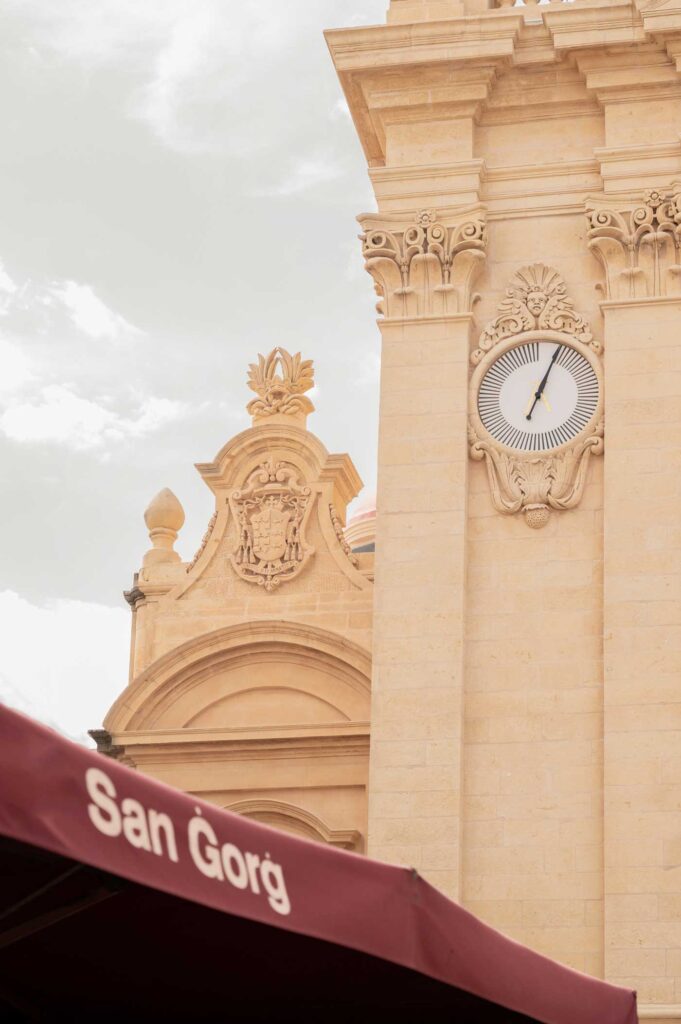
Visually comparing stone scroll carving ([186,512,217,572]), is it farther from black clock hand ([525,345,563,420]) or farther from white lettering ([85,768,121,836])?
white lettering ([85,768,121,836])

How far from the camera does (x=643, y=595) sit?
1691 cm

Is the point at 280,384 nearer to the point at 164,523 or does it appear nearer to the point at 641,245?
the point at 164,523

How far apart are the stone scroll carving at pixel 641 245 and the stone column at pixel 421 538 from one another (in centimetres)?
126

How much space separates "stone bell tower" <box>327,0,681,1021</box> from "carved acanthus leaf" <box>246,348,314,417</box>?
2818 mm

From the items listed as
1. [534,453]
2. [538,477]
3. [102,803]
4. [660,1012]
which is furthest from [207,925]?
[534,453]

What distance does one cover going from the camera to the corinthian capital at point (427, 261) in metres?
18.6

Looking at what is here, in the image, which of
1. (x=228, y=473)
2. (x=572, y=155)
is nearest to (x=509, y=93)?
(x=572, y=155)

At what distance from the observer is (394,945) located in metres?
6.88

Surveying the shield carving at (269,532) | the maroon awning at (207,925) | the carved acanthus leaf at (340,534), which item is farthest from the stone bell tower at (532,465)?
the maroon awning at (207,925)

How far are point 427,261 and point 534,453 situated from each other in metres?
2.35

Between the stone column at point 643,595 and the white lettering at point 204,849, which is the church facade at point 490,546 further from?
the white lettering at point 204,849

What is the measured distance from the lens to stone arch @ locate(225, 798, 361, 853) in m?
19.7

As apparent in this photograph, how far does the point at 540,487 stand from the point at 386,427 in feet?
5.46

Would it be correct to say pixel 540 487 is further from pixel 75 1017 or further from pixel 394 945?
pixel 394 945
